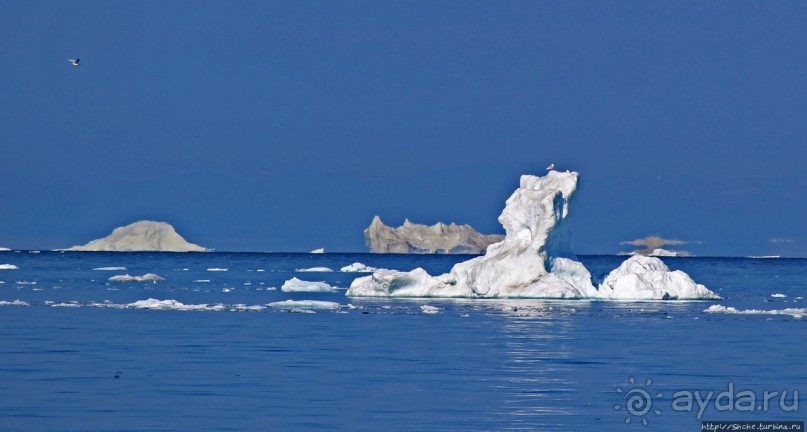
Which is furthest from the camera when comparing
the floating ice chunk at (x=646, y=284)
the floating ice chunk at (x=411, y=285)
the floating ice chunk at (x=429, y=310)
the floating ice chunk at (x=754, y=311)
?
the floating ice chunk at (x=411, y=285)

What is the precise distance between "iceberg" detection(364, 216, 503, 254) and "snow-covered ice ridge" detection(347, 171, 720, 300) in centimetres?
10835

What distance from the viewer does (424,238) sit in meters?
172

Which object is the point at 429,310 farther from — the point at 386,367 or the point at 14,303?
the point at 386,367

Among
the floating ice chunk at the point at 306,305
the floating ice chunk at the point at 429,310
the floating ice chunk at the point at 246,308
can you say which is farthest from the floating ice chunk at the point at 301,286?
the floating ice chunk at the point at 429,310

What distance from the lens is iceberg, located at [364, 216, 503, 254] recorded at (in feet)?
545

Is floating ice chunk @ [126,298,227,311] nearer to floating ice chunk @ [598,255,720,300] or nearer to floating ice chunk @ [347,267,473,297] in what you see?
floating ice chunk @ [347,267,473,297]

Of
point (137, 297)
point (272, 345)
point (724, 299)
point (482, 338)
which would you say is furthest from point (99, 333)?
point (724, 299)

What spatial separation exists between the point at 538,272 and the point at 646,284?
212 inches

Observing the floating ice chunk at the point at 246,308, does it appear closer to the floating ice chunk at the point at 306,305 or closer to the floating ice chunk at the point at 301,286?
the floating ice chunk at the point at 306,305

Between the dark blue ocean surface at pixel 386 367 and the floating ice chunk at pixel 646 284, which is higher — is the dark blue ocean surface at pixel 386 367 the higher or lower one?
the lower one

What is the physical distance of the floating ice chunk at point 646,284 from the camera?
55.2 m

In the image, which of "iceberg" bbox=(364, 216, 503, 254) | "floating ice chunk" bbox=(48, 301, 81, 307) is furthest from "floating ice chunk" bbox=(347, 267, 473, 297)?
"iceberg" bbox=(364, 216, 503, 254)

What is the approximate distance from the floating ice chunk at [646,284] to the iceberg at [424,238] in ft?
357

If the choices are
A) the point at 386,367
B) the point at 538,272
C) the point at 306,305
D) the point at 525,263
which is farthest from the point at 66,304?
the point at 386,367
